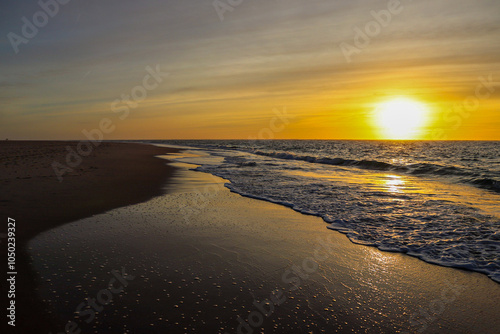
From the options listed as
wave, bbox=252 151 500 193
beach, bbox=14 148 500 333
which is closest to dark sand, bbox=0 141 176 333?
beach, bbox=14 148 500 333

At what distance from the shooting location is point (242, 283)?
4762 mm

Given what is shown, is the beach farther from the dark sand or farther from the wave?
the wave

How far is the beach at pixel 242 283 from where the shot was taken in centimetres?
374

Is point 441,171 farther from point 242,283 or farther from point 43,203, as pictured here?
point 43,203

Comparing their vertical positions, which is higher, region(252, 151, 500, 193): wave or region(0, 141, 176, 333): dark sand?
region(252, 151, 500, 193): wave

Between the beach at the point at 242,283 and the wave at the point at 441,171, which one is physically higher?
the wave at the point at 441,171

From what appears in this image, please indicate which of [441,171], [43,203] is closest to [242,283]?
[43,203]

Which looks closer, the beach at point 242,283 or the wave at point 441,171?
the beach at point 242,283

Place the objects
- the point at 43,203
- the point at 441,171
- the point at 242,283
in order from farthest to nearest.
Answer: the point at 441,171, the point at 43,203, the point at 242,283

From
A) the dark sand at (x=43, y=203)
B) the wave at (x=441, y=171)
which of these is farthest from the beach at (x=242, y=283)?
the wave at (x=441, y=171)

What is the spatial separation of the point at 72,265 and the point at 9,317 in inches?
59.2

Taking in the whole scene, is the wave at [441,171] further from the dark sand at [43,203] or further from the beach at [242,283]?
the dark sand at [43,203]

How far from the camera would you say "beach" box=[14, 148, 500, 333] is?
3738 millimetres

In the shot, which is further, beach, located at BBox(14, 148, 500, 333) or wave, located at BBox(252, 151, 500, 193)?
wave, located at BBox(252, 151, 500, 193)
